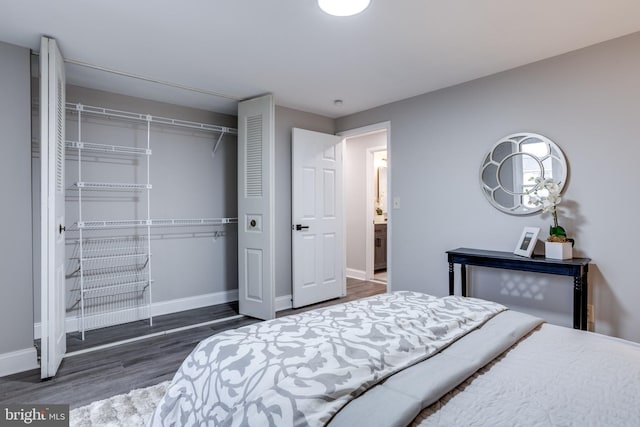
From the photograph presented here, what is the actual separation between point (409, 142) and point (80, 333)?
3.74m

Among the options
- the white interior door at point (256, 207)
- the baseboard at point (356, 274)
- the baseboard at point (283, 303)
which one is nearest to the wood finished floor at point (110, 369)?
the white interior door at point (256, 207)

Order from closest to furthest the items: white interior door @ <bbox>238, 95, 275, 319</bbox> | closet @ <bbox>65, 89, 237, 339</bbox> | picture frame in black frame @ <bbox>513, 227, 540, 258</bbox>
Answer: picture frame in black frame @ <bbox>513, 227, 540, 258</bbox> → closet @ <bbox>65, 89, 237, 339</bbox> → white interior door @ <bbox>238, 95, 275, 319</bbox>

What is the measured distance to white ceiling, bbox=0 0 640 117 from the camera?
208cm

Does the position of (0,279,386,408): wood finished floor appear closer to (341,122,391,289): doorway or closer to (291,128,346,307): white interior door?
(291,128,346,307): white interior door

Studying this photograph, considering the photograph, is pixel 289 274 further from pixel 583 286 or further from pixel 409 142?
pixel 583 286

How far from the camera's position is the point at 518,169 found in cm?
296

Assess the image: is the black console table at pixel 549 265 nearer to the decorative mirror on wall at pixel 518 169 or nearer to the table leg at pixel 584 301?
the table leg at pixel 584 301

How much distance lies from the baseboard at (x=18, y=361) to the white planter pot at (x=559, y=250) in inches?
150

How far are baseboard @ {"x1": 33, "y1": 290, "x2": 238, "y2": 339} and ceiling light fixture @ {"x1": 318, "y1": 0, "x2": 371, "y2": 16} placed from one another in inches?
131

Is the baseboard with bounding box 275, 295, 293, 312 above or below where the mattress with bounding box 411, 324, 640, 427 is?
below

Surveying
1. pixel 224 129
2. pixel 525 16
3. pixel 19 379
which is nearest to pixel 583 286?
pixel 525 16

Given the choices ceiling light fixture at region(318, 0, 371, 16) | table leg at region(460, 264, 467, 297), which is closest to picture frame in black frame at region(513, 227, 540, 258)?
table leg at region(460, 264, 467, 297)

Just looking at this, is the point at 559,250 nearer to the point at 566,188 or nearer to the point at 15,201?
the point at 566,188

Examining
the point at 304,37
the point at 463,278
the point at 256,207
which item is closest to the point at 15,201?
the point at 256,207
